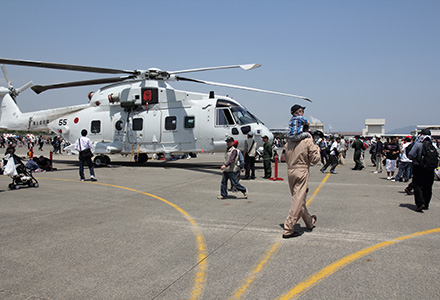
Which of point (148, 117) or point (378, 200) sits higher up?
point (148, 117)

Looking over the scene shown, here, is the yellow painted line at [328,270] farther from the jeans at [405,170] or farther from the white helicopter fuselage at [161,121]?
the white helicopter fuselage at [161,121]

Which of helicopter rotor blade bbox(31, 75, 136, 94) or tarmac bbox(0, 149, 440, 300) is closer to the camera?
tarmac bbox(0, 149, 440, 300)

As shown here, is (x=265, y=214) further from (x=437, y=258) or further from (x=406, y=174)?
(x=406, y=174)

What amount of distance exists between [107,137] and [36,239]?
509 inches

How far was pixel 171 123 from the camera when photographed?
16312mm

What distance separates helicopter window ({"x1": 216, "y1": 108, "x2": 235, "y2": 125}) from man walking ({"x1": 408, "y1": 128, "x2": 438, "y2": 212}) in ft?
29.1

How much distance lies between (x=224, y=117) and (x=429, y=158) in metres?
9.53

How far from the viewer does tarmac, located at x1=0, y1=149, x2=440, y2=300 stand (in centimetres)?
352

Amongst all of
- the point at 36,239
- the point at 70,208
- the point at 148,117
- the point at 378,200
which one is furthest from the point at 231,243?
the point at 148,117

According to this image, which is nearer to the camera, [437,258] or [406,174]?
[437,258]

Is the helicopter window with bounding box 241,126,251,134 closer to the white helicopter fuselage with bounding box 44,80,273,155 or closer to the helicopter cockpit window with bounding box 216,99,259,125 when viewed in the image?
the white helicopter fuselage with bounding box 44,80,273,155

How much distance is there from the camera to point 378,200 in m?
8.53

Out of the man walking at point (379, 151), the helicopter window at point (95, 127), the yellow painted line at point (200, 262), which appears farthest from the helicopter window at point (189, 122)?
the yellow painted line at point (200, 262)

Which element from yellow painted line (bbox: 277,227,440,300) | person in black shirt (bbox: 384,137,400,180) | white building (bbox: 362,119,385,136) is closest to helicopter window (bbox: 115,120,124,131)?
person in black shirt (bbox: 384,137,400,180)
